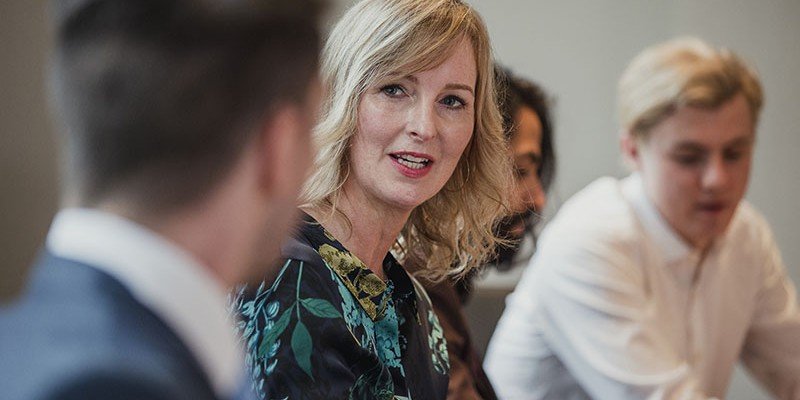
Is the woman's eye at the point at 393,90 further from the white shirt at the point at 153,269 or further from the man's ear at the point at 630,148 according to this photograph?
the white shirt at the point at 153,269

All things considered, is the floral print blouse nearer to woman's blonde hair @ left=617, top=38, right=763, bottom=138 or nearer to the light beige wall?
woman's blonde hair @ left=617, top=38, right=763, bottom=138

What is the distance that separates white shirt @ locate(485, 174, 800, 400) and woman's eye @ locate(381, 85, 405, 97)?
59 centimetres

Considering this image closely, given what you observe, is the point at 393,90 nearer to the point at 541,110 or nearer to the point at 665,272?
the point at 665,272

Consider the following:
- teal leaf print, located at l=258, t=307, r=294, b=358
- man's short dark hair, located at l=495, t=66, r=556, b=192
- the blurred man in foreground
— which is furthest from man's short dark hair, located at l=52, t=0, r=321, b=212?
man's short dark hair, located at l=495, t=66, r=556, b=192

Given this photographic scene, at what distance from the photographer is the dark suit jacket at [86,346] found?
0.48 m

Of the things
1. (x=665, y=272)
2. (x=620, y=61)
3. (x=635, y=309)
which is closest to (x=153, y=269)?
(x=635, y=309)

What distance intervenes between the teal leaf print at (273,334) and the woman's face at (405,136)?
296 millimetres

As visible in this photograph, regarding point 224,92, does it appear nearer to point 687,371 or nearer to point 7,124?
point 687,371

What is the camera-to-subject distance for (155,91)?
539 mm

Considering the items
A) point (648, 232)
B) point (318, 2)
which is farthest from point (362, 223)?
point (318, 2)

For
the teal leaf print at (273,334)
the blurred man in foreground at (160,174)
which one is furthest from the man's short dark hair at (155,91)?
the teal leaf print at (273,334)

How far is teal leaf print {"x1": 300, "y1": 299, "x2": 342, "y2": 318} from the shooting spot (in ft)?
3.99

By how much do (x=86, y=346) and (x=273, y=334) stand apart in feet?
2.22

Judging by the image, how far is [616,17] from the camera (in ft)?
11.2
